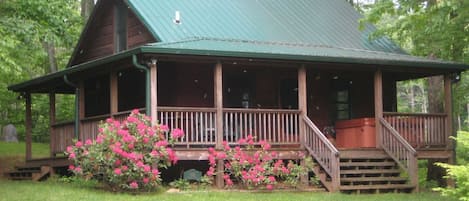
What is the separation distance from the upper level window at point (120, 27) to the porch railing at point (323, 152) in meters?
6.16

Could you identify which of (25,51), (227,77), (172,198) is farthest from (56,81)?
(172,198)

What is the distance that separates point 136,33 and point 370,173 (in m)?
7.36

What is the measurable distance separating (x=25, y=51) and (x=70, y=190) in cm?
877

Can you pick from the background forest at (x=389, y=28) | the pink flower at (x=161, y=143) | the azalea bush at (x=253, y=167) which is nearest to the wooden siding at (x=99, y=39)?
the background forest at (x=389, y=28)

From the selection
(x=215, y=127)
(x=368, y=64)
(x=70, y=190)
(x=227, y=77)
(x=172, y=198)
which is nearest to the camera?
(x=172, y=198)

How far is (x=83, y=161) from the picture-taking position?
15.0 metres

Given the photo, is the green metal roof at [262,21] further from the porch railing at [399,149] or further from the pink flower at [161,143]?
the porch railing at [399,149]

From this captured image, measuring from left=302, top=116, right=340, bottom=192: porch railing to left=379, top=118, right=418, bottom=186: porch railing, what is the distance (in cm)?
201

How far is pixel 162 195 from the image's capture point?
14.4 m

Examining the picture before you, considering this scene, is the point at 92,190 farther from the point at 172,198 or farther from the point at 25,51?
the point at 25,51

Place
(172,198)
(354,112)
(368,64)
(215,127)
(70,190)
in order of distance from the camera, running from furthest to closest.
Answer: (354,112), (368,64), (215,127), (70,190), (172,198)

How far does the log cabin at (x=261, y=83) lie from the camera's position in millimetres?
16453

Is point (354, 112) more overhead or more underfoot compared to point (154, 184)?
more overhead

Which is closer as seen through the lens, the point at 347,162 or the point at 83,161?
the point at 83,161
